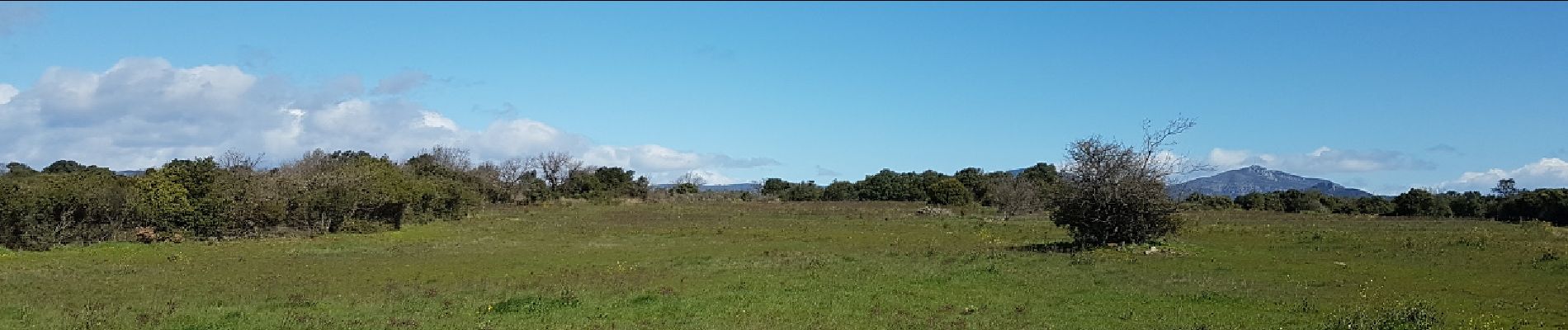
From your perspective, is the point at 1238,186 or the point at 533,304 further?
the point at 1238,186

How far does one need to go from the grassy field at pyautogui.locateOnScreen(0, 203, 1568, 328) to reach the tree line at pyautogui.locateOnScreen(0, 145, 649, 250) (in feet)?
6.19

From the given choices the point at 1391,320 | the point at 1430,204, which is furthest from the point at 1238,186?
the point at 1391,320

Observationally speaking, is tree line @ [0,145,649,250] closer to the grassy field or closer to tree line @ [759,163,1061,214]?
the grassy field

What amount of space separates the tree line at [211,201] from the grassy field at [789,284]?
1.89 metres

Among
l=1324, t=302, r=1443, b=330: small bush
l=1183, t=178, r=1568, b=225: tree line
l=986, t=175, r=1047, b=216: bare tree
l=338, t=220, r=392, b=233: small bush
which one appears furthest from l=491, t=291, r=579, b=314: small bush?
l=986, t=175, r=1047, b=216: bare tree

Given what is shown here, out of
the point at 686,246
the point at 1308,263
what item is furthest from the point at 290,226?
the point at 1308,263

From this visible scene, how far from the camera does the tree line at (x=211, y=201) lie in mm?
35625

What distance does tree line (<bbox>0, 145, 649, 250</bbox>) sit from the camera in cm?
3562

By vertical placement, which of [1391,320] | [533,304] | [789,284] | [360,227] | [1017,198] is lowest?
[533,304]

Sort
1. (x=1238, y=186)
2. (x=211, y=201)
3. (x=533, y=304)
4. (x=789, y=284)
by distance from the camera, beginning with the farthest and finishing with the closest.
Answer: (x=1238, y=186)
(x=211, y=201)
(x=789, y=284)
(x=533, y=304)

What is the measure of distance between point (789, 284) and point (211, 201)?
3176 centimetres

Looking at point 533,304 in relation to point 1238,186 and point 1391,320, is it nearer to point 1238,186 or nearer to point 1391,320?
point 1391,320

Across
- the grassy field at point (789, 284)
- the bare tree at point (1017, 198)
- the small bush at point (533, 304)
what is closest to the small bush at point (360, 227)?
the grassy field at point (789, 284)

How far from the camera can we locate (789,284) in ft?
74.9
